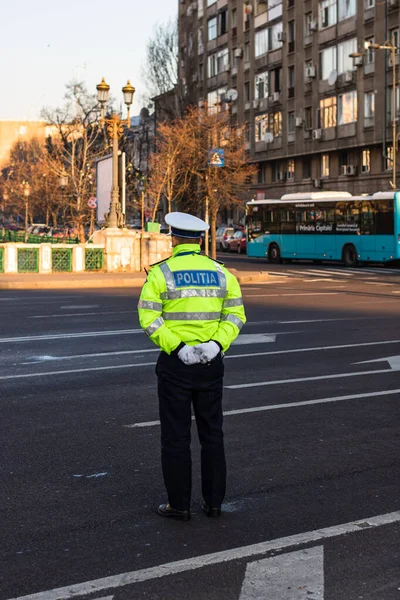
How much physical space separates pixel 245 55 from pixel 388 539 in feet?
227

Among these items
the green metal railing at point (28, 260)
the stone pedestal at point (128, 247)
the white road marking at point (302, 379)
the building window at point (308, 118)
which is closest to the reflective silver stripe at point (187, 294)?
the white road marking at point (302, 379)

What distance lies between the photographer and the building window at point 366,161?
5606 cm

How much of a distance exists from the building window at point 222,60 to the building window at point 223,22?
1516 millimetres

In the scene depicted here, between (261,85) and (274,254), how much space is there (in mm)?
25720

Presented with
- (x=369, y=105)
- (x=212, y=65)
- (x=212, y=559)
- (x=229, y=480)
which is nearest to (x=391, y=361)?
(x=229, y=480)

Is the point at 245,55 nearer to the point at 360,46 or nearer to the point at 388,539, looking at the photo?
the point at 360,46

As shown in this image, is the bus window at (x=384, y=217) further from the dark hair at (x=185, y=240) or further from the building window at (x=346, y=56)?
the dark hair at (x=185, y=240)

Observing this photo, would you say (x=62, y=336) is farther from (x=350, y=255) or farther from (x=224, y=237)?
(x=224, y=237)

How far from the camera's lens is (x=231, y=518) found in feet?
18.0

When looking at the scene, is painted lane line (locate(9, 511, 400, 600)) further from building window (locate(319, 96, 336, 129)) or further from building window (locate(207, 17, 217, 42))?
building window (locate(207, 17, 217, 42))

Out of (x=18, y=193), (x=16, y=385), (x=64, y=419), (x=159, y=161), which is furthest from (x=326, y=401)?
(x=18, y=193)

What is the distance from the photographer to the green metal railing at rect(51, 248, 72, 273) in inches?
1330

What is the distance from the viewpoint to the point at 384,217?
3966 cm

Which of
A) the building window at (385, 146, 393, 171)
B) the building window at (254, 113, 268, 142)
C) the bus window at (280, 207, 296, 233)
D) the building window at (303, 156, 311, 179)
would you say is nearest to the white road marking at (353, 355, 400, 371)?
the bus window at (280, 207, 296, 233)
